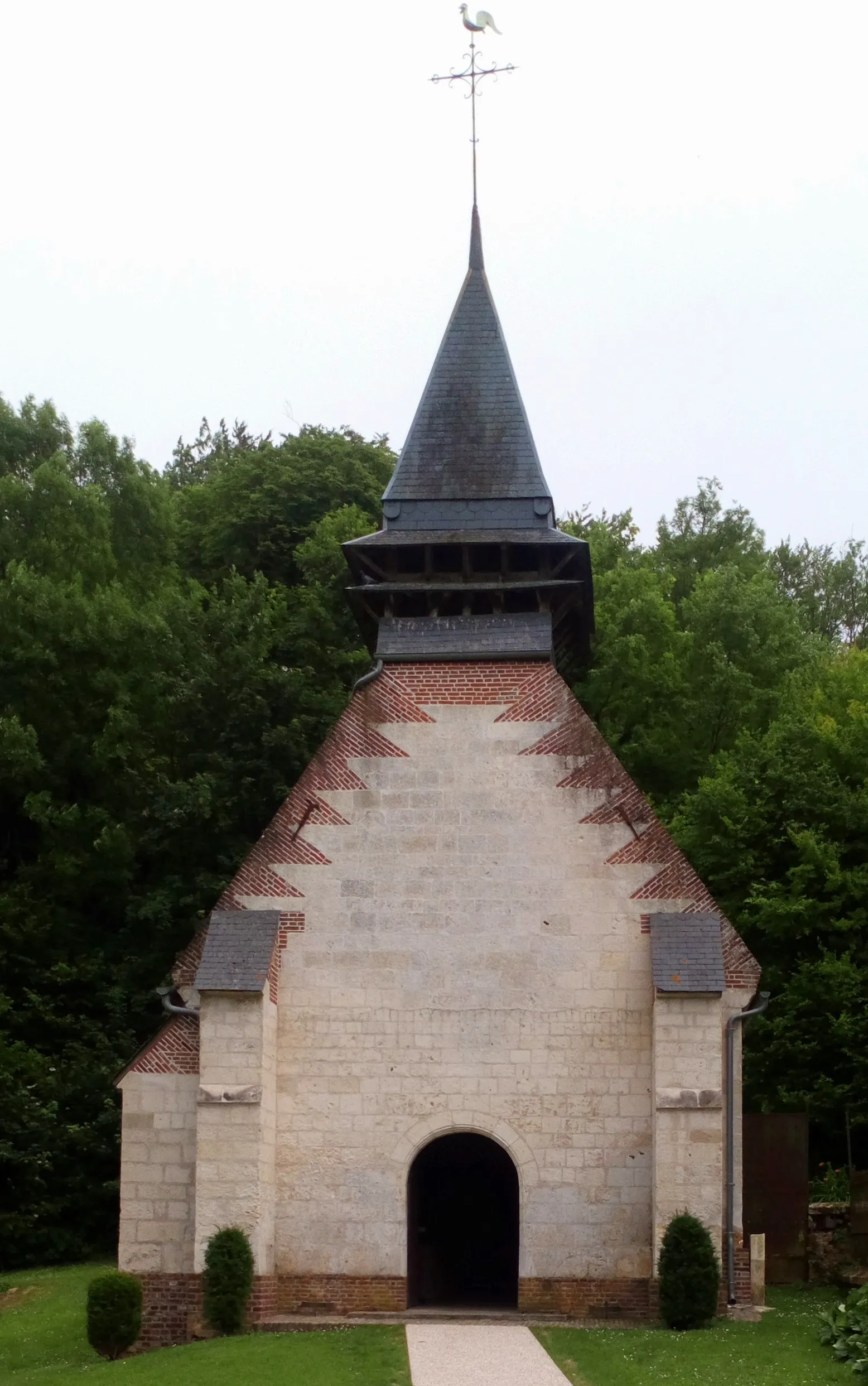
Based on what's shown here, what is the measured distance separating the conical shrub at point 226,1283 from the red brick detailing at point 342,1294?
3.12ft

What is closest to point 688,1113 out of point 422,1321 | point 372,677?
point 422,1321

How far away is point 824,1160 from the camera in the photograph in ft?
96.1

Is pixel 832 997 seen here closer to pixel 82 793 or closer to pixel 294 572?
pixel 82 793

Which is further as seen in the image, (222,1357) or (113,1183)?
(113,1183)

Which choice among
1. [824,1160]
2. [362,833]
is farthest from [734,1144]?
[824,1160]

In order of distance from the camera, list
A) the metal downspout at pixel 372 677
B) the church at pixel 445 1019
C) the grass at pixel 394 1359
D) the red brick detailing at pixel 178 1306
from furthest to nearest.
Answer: the metal downspout at pixel 372 677, the church at pixel 445 1019, the red brick detailing at pixel 178 1306, the grass at pixel 394 1359

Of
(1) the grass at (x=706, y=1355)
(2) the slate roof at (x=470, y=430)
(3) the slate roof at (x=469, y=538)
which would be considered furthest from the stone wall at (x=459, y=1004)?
(2) the slate roof at (x=470, y=430)

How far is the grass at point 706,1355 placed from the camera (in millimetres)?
16781

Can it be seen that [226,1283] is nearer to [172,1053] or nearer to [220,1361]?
[220,1361]

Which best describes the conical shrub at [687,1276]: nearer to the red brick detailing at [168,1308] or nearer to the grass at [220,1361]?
the grass at [220,1361]

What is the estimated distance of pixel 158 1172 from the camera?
2159cm

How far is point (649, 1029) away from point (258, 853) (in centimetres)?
514

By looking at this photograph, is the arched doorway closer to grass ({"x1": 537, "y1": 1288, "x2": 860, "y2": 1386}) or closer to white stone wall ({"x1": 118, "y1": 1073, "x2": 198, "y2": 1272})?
white stone wall ({"x1": 118, "y1": 1073, "x2": 198, "y2": 1272})

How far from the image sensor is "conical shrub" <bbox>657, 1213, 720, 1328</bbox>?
65.1 feet
